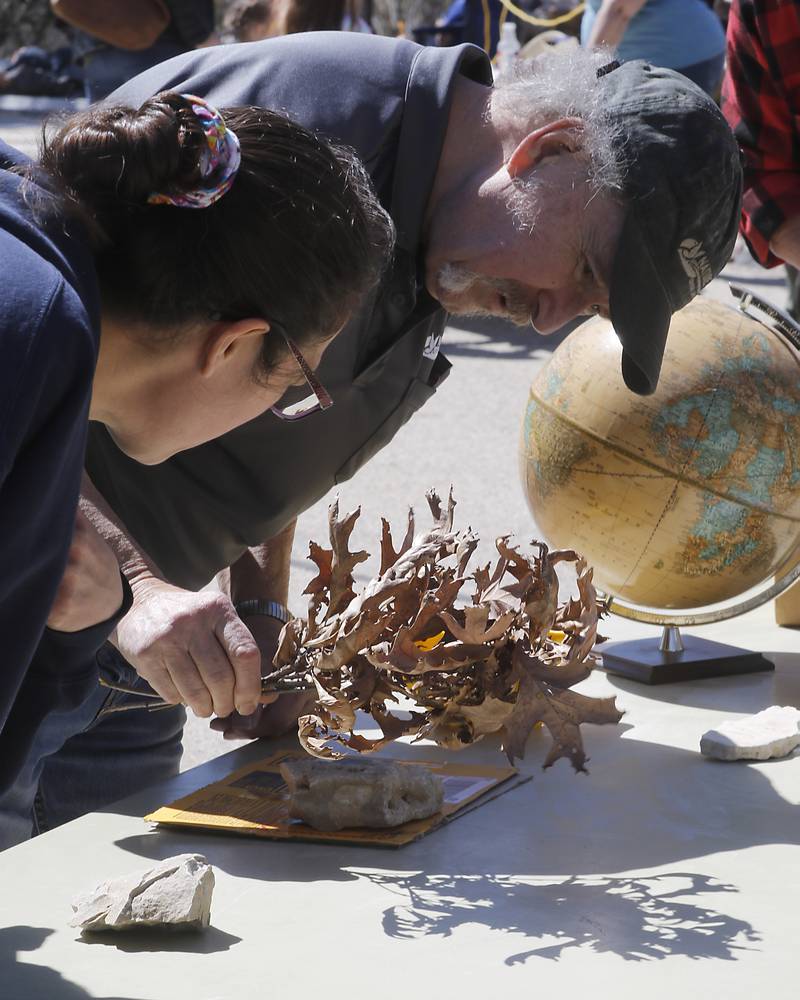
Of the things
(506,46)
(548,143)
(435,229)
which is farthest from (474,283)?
(506,46)

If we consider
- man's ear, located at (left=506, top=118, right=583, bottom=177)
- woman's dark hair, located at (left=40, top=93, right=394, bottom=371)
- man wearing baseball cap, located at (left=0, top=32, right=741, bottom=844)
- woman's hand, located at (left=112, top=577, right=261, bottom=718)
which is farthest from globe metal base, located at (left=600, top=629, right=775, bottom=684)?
woman's dark hair, located at (left=40, top=93, right=394, bottom=371)

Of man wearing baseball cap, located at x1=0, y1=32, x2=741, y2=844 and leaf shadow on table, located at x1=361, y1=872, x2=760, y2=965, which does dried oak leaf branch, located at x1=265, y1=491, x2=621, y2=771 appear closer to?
leaf shadow on table, located at x1=361, y1=872, x2=760, y2=965

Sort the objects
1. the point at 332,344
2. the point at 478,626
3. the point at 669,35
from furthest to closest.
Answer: the point at 669,35
the point at 332,344
the point at 478,626

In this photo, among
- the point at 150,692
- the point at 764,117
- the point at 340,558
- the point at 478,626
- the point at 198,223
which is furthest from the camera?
the point at 764,117

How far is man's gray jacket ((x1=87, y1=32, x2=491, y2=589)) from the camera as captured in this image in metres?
2.28

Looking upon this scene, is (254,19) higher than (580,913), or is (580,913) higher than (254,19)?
(580,913)

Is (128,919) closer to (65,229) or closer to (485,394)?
(65,229)

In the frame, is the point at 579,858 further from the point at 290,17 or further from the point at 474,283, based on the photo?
the point at 290,17

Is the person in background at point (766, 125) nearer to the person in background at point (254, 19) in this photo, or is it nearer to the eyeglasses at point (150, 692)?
the eyeglasses at point (150, 692)

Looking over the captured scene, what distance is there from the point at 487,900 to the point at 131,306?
0.81m

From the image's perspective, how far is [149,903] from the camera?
61.8 inches

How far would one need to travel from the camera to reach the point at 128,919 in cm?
156

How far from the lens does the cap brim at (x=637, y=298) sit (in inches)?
86.3

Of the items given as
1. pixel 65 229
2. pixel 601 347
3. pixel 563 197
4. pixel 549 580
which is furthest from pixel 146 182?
pixel 601 347
